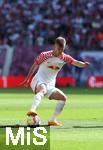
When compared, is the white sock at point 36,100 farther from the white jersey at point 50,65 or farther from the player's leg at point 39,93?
the white jersey at point 50,65

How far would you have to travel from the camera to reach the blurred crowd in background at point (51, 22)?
42594 millimetres

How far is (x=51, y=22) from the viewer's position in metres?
43.8

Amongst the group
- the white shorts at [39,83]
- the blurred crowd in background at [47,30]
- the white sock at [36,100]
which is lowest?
the blurred crowd in background at [47,30]

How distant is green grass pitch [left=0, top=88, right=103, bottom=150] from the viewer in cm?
1316

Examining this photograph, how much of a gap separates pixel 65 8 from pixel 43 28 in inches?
90.6

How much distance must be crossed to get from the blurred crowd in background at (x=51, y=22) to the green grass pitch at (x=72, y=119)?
11.5 metres

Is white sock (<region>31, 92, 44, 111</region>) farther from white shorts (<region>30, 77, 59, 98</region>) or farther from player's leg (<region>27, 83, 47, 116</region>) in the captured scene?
white shorts (<region>30, 77, 59, 98</region>)

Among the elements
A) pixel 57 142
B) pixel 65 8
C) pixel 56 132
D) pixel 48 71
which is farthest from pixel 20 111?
pixel 65 8

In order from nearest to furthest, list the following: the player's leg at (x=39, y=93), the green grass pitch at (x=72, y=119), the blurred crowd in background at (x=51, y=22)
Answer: the green grass pitch at (x=72, y=119)
the player's leg at (x=39, y=93)
the blurred crowd in background at (x=51, y=22)

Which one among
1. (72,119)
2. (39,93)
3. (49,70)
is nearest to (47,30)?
(72,119)

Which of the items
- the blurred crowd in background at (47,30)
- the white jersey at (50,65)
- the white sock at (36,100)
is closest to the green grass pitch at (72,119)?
the white sock at (36,100)

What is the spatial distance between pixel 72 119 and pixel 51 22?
82.4 feet

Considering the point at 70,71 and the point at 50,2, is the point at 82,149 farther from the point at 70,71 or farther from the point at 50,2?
the point at 50,2

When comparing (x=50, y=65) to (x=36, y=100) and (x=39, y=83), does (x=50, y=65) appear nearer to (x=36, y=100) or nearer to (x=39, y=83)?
(x=39, y=83)
